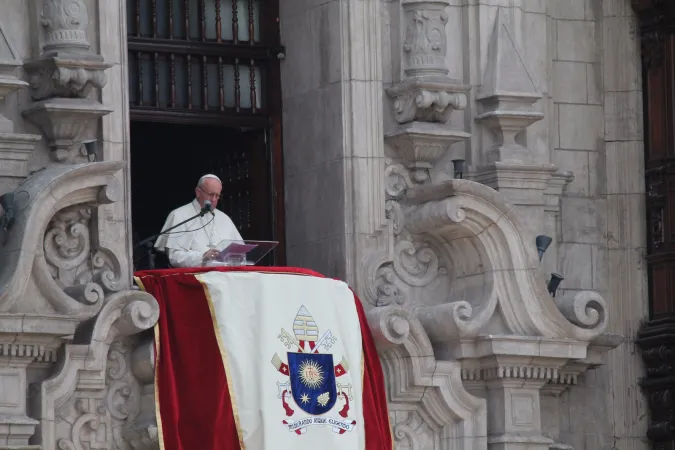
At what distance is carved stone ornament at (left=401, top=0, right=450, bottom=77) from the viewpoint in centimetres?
2205

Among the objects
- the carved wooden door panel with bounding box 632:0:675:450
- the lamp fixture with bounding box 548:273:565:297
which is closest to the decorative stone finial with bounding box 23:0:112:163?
the lamp fixture with bounding box 548:273:565:297

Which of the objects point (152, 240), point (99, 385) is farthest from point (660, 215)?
point (99, 385)

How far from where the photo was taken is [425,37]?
22.1 metres

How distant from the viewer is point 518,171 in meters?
22.4

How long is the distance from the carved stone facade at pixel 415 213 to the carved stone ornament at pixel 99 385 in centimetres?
2

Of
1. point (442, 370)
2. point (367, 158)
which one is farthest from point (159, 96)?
point (442, 370)

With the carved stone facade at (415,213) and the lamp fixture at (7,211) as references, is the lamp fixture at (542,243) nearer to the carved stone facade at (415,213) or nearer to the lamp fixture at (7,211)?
the carved stone facade at (415,213)

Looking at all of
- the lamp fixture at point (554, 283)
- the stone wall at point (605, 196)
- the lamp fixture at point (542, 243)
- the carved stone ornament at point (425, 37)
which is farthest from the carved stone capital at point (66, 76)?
the stone wall at point (605, 196)

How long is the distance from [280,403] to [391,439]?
1.31 m

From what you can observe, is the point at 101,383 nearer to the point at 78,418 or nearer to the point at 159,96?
the point at 78,418

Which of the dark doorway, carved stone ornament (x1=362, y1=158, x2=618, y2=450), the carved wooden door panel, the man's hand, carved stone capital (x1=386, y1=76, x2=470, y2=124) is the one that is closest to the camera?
the man's hand

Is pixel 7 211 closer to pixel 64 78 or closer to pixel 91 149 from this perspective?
pixel 91 149

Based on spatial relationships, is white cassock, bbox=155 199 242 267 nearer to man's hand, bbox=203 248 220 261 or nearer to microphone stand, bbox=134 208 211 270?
microphone stand, bbox=134 208 211 270

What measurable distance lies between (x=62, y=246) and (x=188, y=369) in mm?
1334
